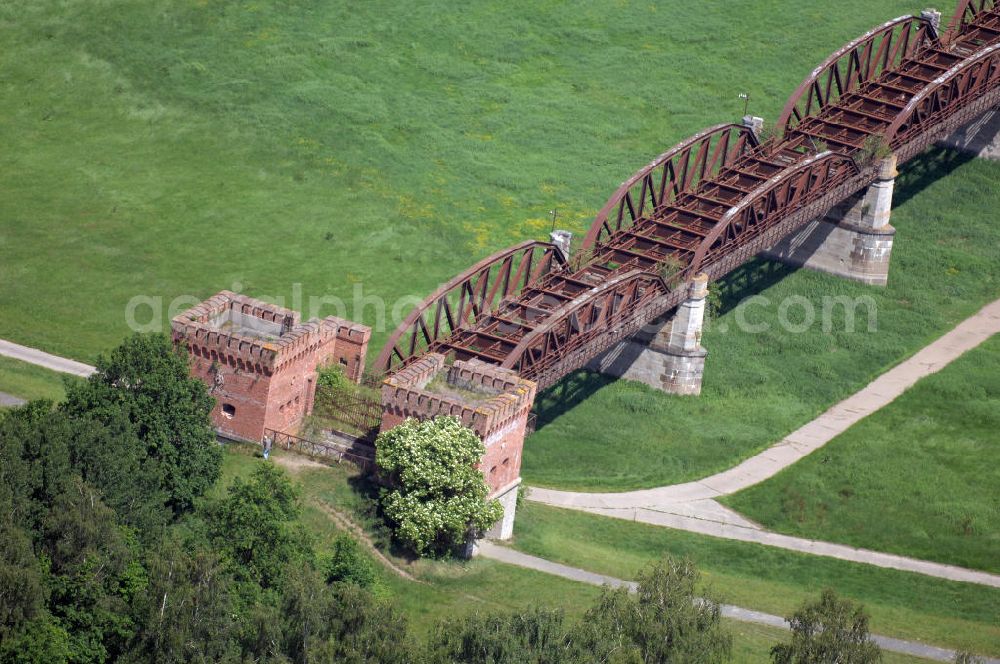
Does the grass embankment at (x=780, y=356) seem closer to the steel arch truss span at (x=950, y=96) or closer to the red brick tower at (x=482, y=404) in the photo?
the steel arch truss span at (x=950, y=96)

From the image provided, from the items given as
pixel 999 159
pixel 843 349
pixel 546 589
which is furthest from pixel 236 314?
pixel 999 159

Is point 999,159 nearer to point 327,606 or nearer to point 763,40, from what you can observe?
point 763,40

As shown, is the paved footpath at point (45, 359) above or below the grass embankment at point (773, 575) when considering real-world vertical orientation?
above

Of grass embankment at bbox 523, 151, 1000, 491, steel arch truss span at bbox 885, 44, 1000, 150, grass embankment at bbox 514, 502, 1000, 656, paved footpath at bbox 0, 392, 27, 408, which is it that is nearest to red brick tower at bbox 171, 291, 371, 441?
paved footpath at bbox 0, 392, 27, 408

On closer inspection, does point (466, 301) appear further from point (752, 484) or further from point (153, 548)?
point (153, 548)

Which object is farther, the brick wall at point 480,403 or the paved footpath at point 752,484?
the paved footpath at point 752,484

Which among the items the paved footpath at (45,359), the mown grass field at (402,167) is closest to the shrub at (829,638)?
→ the mown grass field at (402,167)

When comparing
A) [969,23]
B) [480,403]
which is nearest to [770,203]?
[969,23]
